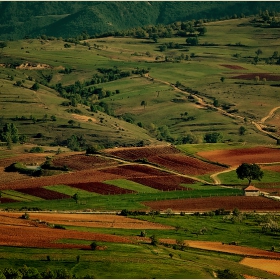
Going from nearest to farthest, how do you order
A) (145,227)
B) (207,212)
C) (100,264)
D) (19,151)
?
(100,264)
(145,227)
(207,212)
(19,151)

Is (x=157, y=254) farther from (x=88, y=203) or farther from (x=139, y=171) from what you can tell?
(x=139, y=171)

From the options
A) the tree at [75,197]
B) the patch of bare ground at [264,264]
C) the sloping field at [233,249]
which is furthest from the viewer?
the tree at [75,197]

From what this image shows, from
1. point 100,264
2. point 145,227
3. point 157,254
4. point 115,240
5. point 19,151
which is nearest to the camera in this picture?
point 100,264

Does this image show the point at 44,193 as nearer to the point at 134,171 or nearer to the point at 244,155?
the point at 134,171

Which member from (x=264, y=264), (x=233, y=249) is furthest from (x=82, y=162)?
(x=264, y=264)

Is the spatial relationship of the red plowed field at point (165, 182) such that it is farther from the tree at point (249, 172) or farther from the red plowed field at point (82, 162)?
the red plowed field at point (82, 162)

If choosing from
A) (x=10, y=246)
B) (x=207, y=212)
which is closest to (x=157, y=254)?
(x=10, y=246)

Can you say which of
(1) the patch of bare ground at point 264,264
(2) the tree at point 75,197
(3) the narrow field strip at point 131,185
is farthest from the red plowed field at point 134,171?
(1) the patch of bare ground at point 264,264
